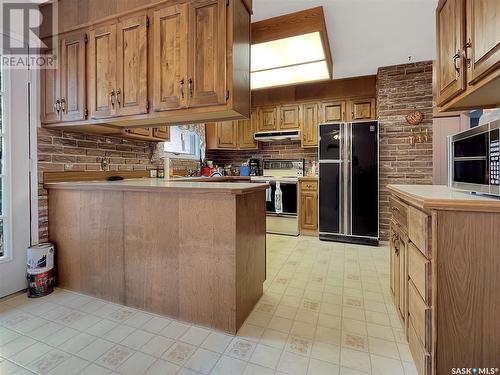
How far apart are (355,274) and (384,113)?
7.91ft

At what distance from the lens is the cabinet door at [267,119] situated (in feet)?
14.7

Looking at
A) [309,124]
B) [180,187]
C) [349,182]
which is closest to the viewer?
[180,187]

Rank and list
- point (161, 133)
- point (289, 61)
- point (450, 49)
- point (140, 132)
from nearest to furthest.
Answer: point (450, 49)
point (140, 132)
point (289, 61)
point (161, 133)

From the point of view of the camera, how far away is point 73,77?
6.97 ft

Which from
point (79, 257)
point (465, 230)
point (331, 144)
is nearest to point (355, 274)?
point (465, 230)

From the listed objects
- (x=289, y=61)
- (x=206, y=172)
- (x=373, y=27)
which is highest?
(x=373, y=27)

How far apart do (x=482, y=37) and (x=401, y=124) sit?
2.62 meters

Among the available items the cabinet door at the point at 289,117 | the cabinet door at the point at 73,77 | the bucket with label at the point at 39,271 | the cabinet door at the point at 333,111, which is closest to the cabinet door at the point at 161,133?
the cabinet door at the point at 73,77

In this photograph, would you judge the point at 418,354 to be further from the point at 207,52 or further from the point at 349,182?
the point at 349,182

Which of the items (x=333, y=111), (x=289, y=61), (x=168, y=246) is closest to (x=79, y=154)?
(x=168, y=246)

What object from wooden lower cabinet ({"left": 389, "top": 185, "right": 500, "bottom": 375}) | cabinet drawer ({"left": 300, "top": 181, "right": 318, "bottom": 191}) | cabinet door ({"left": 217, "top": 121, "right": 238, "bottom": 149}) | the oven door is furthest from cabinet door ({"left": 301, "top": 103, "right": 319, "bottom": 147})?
wooden lower cabinet ({"left": 389, "top": 185, "right": 500, "bottom": 375})

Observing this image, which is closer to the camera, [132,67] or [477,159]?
[477,159]

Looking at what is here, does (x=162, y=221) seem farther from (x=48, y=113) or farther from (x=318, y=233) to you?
(x=318, y=233)

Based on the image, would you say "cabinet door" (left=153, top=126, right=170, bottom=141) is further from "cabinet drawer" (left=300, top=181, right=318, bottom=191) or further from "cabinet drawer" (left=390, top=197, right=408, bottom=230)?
"cabinet drawer" (left=390, top=197, right=408, bottom=230)
